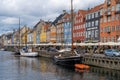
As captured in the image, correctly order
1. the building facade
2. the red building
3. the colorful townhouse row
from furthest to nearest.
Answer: the red building
the building facade
the colorful townhouse row

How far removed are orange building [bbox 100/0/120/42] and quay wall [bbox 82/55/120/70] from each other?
2085 centimetres

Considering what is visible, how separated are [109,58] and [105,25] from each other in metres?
33.8

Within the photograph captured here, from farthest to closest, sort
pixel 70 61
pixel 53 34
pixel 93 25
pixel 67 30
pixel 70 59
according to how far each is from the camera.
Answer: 1. pixel 53 34
2. pixel 67 30
3. pixel 93 25
4. pixel 70 61
5. pixel 70 59

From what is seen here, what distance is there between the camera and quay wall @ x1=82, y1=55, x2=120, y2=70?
4931 centimetres

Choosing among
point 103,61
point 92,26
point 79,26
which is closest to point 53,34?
point 79,26

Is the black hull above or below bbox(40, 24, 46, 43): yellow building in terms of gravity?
below

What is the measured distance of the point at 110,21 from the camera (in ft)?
269

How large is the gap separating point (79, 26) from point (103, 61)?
4952 centimetres

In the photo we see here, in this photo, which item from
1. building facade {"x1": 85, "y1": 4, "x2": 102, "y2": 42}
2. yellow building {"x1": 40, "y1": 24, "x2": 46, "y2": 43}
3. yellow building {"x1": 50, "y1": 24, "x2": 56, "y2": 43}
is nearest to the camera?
building facade {"x1": 85, "y1": 4, "x2": 102, "y2": 42}

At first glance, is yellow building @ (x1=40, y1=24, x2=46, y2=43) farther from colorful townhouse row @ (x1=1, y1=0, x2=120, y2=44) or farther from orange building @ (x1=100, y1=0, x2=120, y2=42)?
orange building @ (x1=100, y1=0, x2=120, y2=42)

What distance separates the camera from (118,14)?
3066 inches

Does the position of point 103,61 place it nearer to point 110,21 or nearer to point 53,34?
point 110,21

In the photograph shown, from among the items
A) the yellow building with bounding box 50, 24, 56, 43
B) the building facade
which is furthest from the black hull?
the yellow building with bounding box 50, 24, 56, 43

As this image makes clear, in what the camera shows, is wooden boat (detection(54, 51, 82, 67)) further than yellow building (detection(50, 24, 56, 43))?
No
